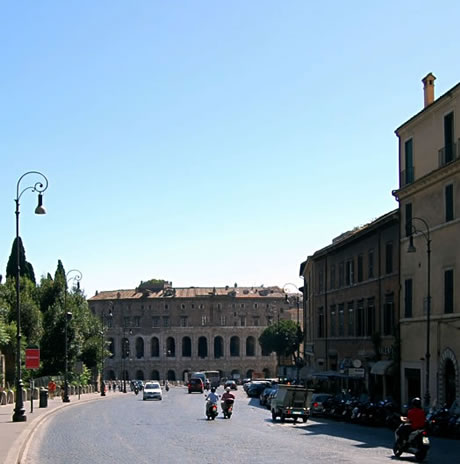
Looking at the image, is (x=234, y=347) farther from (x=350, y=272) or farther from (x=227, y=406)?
(x=227, y=406)

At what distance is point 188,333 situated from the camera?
525 ft

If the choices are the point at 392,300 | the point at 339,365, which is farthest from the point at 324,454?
the point at 339,365

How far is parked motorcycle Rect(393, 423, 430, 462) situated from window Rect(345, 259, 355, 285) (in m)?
33.7

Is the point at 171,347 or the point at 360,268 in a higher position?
the point at 360,268

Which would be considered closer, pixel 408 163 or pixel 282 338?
pixel 408 163

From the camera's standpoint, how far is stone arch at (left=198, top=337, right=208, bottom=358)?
160375 millimetres

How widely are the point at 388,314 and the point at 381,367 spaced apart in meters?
2.94

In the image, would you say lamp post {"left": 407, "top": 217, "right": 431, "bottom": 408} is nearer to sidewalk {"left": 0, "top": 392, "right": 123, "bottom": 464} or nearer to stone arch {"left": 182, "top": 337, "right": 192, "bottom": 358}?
sidewalk {"left": 0, "top": 392, "right": 123, "bottom": 464}

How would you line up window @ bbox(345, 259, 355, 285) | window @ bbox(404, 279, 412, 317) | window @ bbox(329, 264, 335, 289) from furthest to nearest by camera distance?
window @ bbox(329, 264, 335, 289) → window @ bbox(345, 259, 355, 285) → window @ bbox(404, 279, 412, 317)

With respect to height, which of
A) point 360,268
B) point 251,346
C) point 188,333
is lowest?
point 251,346

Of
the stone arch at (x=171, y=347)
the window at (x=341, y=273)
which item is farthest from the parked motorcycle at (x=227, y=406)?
the stone arch at (x=171, y=347)

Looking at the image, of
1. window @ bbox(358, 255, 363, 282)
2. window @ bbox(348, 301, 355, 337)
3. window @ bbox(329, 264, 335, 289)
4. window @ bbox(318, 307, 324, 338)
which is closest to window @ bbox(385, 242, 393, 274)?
window @ bbox(358, 255, 363, 282)

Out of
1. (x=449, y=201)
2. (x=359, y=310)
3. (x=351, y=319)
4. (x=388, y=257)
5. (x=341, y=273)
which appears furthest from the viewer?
(x=341, y=273)

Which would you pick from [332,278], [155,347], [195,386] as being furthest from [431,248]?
[155,347]
